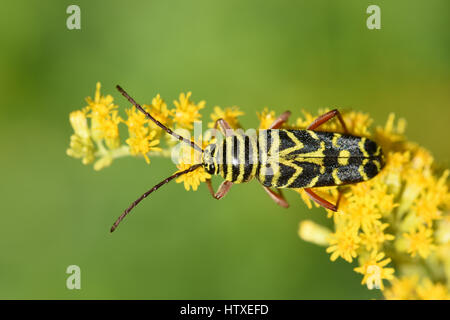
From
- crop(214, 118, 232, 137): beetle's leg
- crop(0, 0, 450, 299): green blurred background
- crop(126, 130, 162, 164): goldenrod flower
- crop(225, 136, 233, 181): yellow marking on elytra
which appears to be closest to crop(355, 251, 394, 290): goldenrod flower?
crop(225, 136, 233, 181): yellow marking on elytra

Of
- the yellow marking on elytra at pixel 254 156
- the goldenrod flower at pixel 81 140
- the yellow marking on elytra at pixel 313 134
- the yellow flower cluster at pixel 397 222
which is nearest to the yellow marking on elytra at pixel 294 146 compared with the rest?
the yellow marking on elytra at pixel 313 134

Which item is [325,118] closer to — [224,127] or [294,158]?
[294,158]

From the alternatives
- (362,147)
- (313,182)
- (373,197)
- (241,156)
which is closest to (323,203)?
(313,182)

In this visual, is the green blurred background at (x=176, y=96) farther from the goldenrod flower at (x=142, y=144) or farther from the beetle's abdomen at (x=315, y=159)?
the beetle's abdomen at (x=315, y=159)

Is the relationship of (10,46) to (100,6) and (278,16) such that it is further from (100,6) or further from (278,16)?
(278,16)

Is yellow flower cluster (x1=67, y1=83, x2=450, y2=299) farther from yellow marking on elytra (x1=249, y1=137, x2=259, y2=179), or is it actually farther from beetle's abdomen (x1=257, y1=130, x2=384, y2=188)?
A: yellow marking on elytra (x1=249, y1=137, x2=259, y2=179)
